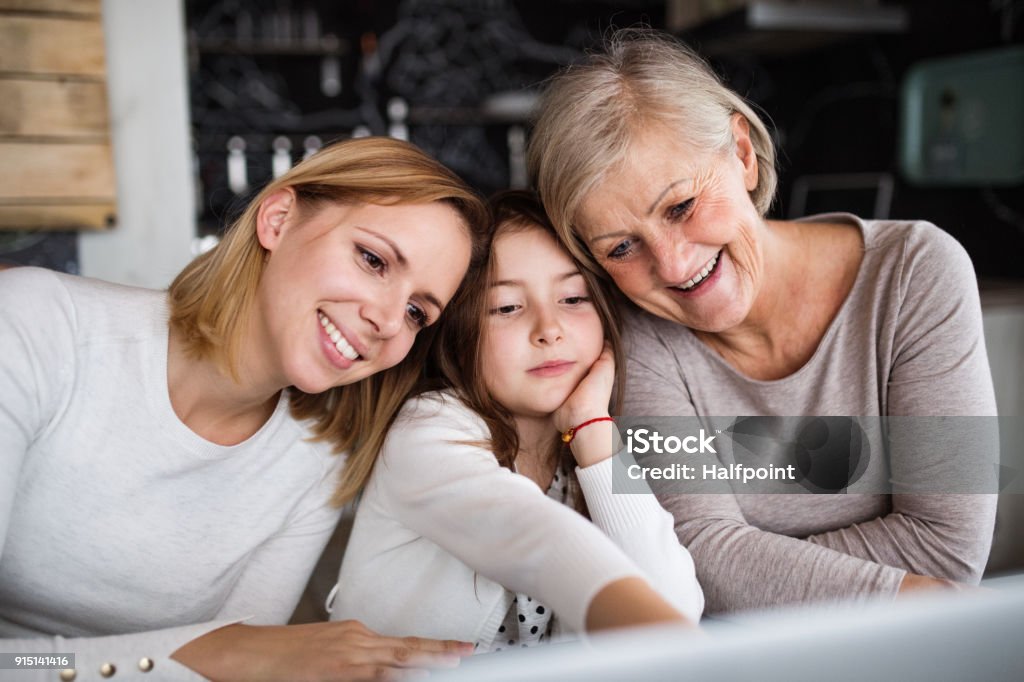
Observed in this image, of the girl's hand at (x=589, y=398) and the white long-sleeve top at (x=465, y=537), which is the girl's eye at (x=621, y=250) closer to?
the girl's hand at (x=589, y=398)

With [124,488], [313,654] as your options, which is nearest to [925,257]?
[313,654]

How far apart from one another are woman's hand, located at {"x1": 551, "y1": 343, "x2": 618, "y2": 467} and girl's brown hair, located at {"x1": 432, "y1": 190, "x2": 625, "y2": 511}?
46mm

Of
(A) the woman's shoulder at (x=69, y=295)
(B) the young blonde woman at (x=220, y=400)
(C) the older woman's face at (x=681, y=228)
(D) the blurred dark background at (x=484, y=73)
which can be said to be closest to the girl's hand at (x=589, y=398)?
(C) the older woman's face at (x=681, y=228)

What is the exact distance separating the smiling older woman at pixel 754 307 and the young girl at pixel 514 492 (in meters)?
0.08

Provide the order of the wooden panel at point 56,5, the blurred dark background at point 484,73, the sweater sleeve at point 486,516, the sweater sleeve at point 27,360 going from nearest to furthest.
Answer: the sweater sleeve at point 486,516 → the sweater sleeve at point 27,360 → the wooden panel at point 56,5 → the blurred dark background at point 484,73

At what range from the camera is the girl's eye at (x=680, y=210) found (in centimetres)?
107

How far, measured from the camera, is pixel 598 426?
1071 millimetres

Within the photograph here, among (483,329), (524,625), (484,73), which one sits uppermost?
(484,73)

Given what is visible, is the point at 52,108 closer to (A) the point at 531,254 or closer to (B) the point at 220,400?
(B) the point at 220,400

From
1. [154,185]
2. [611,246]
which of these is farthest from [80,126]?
[611,246]

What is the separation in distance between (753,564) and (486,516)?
0.35 meters

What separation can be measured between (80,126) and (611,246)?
5.24 feet

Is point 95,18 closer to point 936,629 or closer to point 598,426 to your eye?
point 598,426

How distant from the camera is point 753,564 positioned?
1.01 meters
